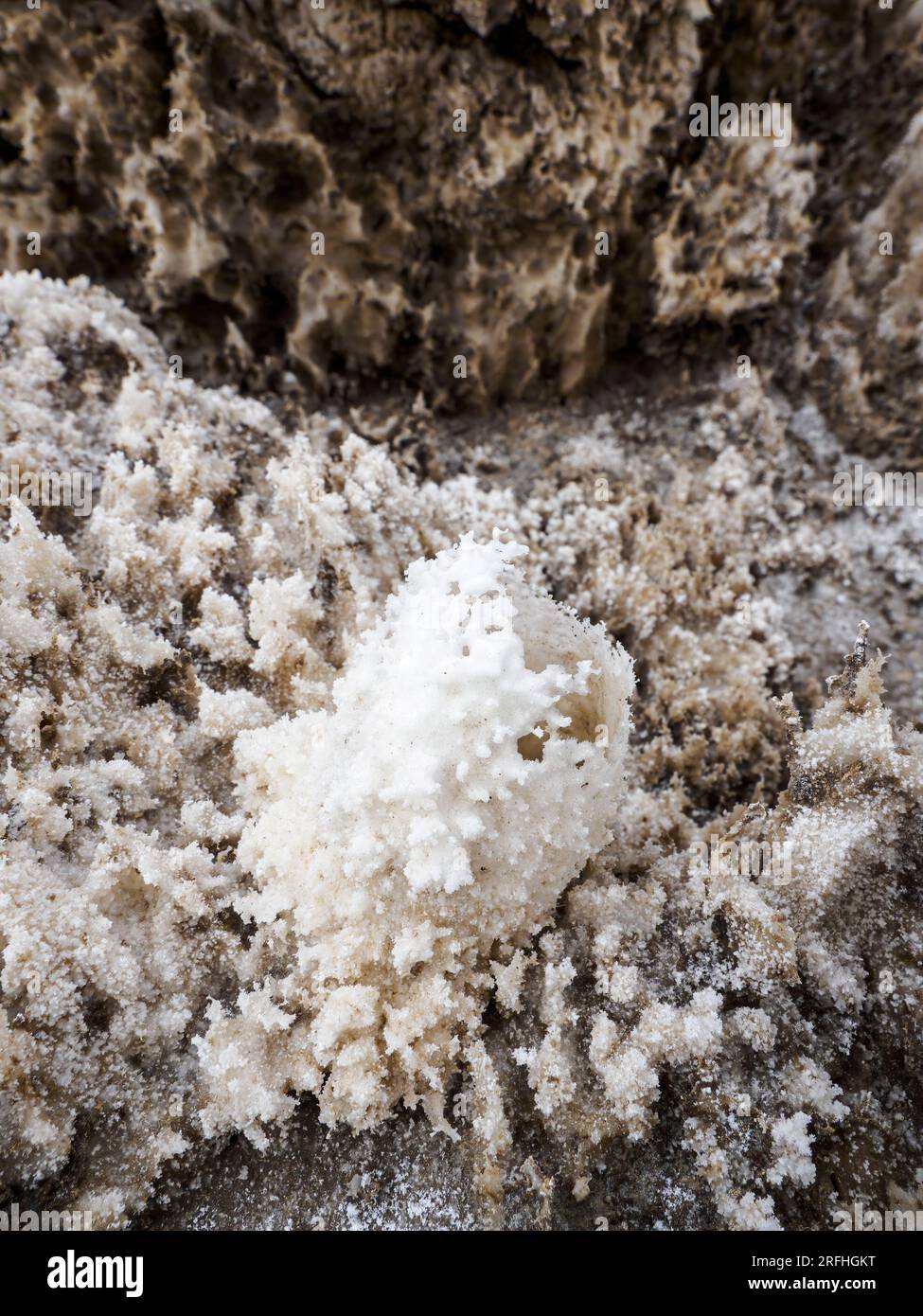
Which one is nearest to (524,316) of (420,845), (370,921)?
(420,845)

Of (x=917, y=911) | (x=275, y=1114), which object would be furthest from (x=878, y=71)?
(x=275, y=1114)

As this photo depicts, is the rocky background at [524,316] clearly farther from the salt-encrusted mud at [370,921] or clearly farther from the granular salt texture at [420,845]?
the granular salt texture at [420,845]

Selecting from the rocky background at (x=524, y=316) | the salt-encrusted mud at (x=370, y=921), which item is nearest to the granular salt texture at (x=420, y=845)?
the salt-encrusted mud at (x=370, y=921)

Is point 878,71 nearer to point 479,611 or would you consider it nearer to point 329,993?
point 479,611

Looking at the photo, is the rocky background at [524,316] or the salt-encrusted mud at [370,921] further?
the rocky background at [524,316]

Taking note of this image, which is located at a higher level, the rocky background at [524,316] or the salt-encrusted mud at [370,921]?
the rocky background at [524,316]
